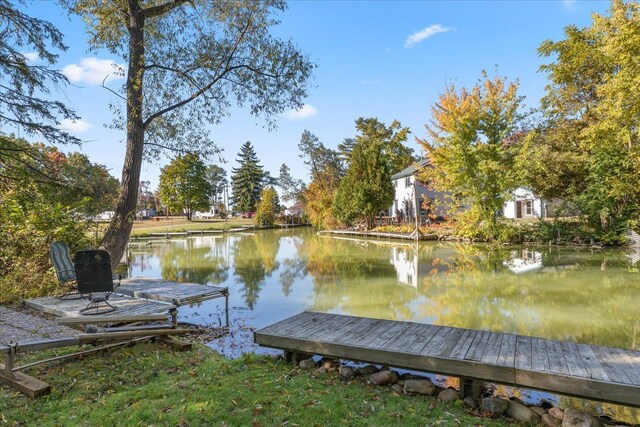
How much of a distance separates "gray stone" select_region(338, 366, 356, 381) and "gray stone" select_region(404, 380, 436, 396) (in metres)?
0.62

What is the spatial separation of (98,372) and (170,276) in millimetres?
8449

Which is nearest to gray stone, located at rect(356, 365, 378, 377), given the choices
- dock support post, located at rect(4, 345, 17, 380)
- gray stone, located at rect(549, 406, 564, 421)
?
gray stone, located at rect(549, 406, 564, 421)

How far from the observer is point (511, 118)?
1941 cm

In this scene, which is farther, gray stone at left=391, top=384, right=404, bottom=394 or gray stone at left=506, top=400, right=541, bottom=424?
gray stone at left=391, top=384, right=404, bottom=394

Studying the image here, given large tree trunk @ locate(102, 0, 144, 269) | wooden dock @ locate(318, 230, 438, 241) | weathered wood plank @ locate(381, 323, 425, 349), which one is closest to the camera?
weathered wood plank @ locate(381, 323, 425, 349)

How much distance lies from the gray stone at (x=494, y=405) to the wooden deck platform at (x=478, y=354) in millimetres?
179

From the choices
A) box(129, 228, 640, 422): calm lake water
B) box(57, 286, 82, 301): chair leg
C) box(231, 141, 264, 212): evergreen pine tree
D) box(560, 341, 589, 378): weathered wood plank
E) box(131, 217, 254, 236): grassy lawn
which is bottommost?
box(129, 228, 640, 422): calm lake water

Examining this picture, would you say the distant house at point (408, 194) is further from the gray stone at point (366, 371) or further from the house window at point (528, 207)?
the gray stone at point (366, 371)

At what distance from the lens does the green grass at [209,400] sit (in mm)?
3039

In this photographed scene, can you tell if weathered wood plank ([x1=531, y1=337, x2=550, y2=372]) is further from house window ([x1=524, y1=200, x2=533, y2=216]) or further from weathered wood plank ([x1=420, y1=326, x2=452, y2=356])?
house window ([x1=524, y1=200, x2=533, y2=216])

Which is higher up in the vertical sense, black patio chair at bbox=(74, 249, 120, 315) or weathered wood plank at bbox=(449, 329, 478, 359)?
black patio chair at bbox=(74, 249, 120, 315)

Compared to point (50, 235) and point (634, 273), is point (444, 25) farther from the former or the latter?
point (50, 235)

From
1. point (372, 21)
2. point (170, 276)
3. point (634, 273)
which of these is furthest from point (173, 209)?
point (634, 273)

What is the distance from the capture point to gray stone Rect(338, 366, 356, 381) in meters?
4.13
